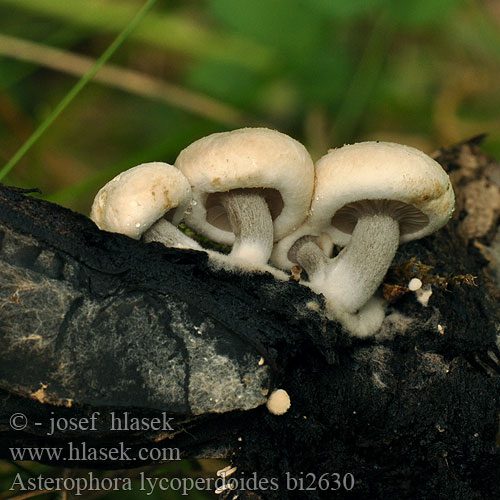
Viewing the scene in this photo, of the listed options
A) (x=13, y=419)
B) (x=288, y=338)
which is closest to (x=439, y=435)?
(x=288, y=338)

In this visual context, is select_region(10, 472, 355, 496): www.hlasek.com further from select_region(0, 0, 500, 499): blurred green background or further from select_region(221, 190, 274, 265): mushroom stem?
select_region(0, 0, 500, 499): blurred green background

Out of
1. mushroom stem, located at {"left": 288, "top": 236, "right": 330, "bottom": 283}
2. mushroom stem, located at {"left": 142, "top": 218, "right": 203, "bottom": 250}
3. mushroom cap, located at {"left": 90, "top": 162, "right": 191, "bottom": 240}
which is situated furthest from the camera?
mushroom stem, located at {"left": 288, "top": 236, "right": 330, "bottom": 283}

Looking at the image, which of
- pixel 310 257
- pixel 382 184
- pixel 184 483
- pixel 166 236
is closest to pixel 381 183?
pixel 382 184

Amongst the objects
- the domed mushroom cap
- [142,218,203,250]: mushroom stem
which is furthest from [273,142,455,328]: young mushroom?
[142,218,203,250]: mushroom stem

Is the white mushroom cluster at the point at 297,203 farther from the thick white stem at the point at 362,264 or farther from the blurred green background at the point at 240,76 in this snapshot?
the blurred green background at the point at 240,76

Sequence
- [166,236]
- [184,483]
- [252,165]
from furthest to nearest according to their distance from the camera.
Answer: [184,483] → [166,236] → [252,165]

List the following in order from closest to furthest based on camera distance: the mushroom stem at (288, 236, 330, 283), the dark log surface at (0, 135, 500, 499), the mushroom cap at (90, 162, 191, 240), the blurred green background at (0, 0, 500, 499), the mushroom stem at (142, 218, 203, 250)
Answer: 1. the dark log surface at (0, 135, 500, 499)
2. the mushroom cap at (90, 162, 191, 240)
3. the mushroom stem at (142, 218, 203, 250)
4. the mushroom stem at (288, 236, 330, 283)
5. the blurred green background at (0, 0, 500, 499)

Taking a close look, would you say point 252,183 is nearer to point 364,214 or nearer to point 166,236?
point 166,236
